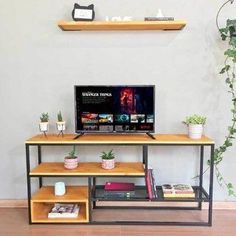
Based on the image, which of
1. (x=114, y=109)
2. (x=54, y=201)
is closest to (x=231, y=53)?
(x=114, y=109)

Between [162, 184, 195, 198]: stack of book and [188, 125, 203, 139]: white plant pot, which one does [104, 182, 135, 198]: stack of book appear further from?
[188, 125, 203, 139]: white plant pot

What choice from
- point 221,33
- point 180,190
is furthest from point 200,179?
point 221,33

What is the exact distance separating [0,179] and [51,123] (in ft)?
2.32

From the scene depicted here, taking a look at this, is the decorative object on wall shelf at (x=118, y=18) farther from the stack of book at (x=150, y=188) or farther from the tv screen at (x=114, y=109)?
the stack of book at (x=150, y=188)

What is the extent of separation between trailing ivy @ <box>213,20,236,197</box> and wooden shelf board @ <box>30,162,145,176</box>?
2.06ft

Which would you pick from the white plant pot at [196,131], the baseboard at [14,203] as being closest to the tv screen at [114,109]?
the white plant pot at [196,131]

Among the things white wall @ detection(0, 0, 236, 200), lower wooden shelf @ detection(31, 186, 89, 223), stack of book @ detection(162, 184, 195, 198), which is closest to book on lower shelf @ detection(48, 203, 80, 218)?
lower wooden shelf @ detection(31, 186, 89, 223)

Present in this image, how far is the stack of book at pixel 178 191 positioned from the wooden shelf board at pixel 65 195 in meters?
0.66

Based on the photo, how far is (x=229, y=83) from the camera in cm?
257

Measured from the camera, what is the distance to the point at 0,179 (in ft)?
9.19

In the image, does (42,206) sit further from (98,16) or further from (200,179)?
(98,16)

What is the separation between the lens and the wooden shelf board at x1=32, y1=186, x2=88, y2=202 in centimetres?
244

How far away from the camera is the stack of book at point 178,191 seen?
2455mm

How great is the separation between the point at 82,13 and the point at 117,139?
1.05 meters
